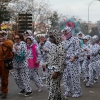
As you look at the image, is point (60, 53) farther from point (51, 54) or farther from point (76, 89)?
point (76, 89)

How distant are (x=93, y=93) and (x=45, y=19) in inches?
1493

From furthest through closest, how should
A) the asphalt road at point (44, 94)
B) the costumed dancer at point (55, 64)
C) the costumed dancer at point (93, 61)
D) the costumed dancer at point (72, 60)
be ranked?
the costumed dancer at point (93, 61) → the asphalt road at point (44, 94) → the costumed dancer at point (72, 60) → the costumed dancer at point (55, 64)

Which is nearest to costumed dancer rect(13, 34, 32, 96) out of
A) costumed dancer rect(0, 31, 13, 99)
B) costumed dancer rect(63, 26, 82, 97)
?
costumed dancer rect(0, 31, 13, 99)

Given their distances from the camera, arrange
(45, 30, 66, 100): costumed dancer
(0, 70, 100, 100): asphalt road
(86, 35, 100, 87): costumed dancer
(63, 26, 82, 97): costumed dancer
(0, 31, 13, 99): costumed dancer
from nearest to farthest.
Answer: (45, 30, 66, 100): costumed dancer → (63, 26, 82, 97): costumed dancer → (0, 31, 13, 99): costumed dancer → (0, 70, 100, 100): asphalt road → (86, 35, 100, 87): costumed dancer

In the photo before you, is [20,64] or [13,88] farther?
[13,88]

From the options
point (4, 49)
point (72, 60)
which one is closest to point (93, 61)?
point (72, 60)

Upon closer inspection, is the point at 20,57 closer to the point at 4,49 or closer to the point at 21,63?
the point at 21,63

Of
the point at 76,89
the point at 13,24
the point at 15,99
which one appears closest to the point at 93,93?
the point at 76,89

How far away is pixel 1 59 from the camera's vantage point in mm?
7633

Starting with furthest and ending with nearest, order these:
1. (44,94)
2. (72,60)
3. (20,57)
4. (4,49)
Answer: (44,94) < (20,57) < (4,49) < (72,60)

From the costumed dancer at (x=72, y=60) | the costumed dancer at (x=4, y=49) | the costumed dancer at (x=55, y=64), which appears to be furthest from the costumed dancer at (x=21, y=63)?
the costumed dancer at (x=55, y=64)

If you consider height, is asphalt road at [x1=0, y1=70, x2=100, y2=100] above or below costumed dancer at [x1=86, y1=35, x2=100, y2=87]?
below

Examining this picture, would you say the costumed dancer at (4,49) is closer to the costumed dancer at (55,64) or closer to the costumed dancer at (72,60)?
the costumed dancer at (72,60)

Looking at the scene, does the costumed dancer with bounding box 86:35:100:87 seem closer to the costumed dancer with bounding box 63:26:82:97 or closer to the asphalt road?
the asphalt road
